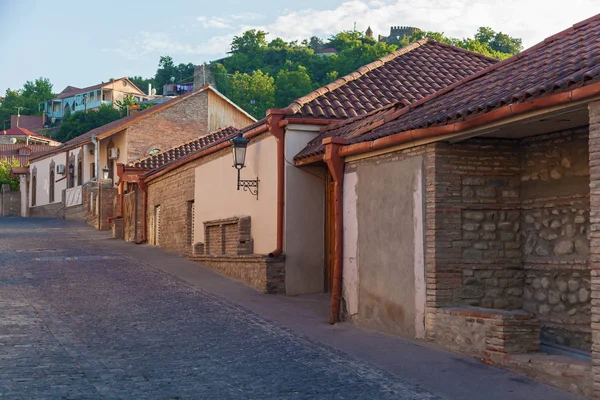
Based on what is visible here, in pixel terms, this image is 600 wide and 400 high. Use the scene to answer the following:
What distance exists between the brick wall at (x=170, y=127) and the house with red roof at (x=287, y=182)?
1531 cm

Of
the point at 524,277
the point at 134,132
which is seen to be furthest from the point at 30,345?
the point at 134,132

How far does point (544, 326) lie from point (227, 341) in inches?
152

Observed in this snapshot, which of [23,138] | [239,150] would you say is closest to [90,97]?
[23,138]

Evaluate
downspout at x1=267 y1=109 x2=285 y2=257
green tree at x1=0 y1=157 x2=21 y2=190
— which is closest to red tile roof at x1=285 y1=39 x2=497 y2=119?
downspout at x1=267 y1=109 x2=285 y2=257

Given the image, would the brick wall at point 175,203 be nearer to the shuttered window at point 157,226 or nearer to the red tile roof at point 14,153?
the shuttered window at point 157,226

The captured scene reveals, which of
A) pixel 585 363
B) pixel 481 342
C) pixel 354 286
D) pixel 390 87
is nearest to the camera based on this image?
pixel 585 363

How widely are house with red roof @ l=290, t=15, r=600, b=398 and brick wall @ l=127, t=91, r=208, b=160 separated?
80.7 feet

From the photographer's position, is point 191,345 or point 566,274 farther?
point 191,345

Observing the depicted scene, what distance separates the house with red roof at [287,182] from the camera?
547 inches

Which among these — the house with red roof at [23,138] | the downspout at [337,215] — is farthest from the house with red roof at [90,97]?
the downspout at [337,215]

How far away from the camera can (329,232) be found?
13.9 metres

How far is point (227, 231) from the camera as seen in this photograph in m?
17.2

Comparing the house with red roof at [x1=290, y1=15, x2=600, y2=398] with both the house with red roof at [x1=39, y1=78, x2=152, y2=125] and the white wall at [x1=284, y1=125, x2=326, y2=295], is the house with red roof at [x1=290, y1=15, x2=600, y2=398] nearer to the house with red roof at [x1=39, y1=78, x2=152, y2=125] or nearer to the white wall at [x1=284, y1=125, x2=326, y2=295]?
the white wall at [x1=284, y1=125, x2=326, y2=295]

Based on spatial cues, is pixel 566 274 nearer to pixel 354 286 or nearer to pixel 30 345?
pixel 354 286
